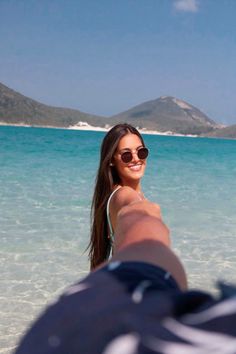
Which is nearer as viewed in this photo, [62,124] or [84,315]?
[84,315]

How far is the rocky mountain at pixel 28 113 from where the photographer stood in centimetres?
11375

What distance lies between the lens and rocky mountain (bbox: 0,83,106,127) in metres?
114

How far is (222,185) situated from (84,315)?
592 inches

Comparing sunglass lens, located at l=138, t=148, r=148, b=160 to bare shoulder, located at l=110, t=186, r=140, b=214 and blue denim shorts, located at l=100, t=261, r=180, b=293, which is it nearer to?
bare shoulder, located at l=110, t=186, r=140, b=214

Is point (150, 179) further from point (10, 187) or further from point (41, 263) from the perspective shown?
point (41, 263)

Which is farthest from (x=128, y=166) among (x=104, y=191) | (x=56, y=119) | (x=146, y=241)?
(x=56, y=119)

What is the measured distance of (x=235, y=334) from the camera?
55 cm

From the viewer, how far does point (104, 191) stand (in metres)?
2.45

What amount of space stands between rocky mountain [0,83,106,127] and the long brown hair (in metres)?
113

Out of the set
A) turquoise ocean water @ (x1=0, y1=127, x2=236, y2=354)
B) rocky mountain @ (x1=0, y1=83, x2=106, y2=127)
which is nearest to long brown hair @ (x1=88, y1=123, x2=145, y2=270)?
turquoise ocean water @ (x1=0, y1=127, x2=236, y2=354)

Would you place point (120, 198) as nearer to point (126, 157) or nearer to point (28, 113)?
point (126, 157)

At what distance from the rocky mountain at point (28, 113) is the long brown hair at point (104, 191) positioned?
113 metres

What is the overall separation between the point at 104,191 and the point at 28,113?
119 metres

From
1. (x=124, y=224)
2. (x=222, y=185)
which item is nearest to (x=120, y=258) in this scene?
(x=124, y=224)
